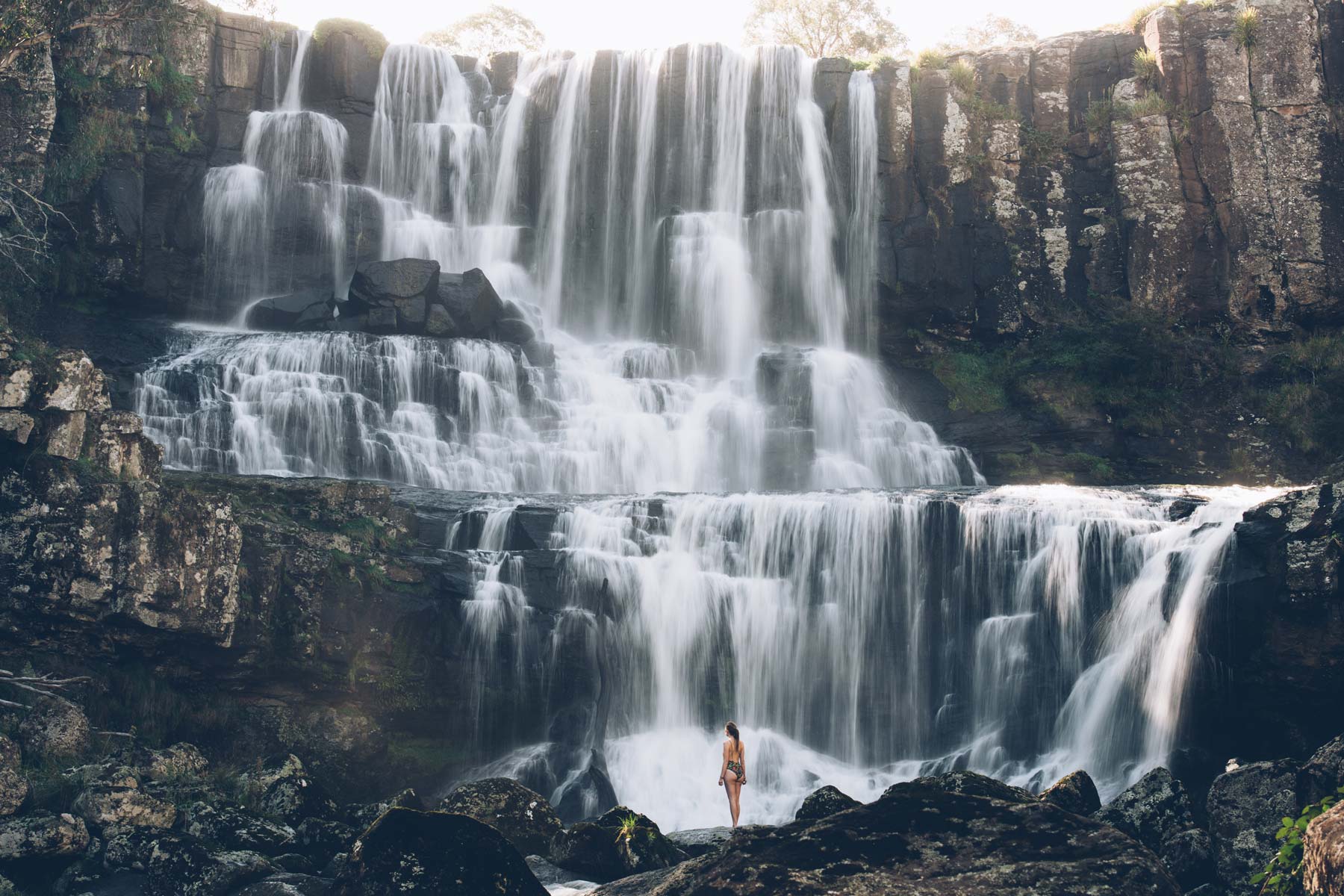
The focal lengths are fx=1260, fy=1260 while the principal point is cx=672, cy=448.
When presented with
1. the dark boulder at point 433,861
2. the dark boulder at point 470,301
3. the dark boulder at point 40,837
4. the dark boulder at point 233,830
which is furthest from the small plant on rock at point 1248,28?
the dark boulder at point 40,837

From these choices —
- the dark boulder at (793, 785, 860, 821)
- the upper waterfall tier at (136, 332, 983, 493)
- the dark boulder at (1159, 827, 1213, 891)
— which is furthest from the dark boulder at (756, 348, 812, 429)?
the dark boulder at (1159, 827, 1213, 891)

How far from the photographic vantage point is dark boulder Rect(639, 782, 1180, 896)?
840 cm

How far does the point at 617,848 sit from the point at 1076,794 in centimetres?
464

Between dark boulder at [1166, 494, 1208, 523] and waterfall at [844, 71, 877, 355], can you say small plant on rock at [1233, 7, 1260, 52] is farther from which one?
dark boulder at [1166, 494, 1208, 523]

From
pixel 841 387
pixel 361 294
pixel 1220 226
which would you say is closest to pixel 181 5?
pixel 361 294

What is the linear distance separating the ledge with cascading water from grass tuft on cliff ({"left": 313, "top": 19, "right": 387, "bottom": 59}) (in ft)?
1.54

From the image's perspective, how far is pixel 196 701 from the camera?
51.6 ft

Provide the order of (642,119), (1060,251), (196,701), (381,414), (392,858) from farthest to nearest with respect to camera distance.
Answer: (642,119) → (1060,251) → (381,414) → (196,701) → (392,858)

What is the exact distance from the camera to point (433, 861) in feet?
33.2

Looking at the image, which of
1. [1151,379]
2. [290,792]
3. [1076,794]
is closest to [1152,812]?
[1076,794]

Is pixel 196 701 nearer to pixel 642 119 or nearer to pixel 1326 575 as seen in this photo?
pixel 1326 575

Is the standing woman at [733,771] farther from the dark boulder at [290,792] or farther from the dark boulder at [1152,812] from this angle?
the dark boulder at [290,792]

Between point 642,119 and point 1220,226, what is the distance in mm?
13310

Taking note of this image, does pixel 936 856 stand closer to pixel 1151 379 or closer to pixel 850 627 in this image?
pixel 850 627
